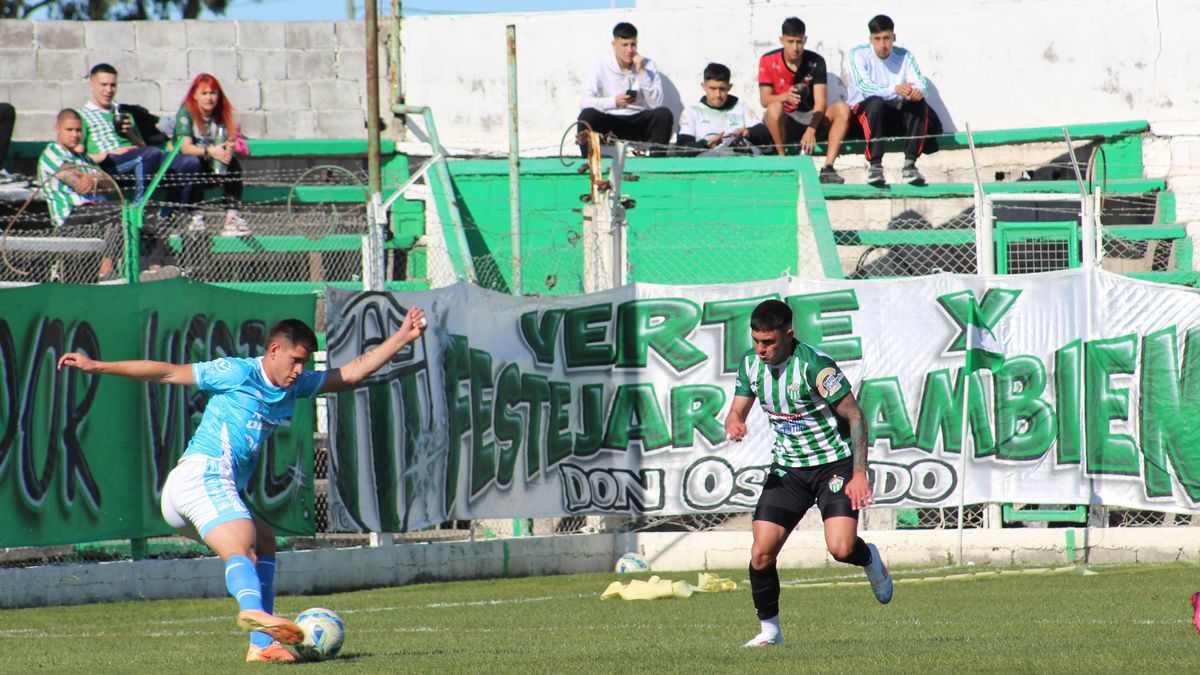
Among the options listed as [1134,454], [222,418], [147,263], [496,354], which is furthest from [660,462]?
[222,418]

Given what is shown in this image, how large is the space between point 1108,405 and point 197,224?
946 cm

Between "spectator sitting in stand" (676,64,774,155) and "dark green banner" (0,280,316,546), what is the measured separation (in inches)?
350

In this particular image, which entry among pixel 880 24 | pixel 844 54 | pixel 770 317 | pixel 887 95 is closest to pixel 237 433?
pixel 770 317

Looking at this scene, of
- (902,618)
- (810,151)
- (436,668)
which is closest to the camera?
(436,668)

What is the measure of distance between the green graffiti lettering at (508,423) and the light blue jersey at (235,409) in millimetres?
7160

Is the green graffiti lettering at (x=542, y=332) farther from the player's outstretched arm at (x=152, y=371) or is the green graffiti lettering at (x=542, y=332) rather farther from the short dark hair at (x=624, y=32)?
the player's outstretched arm at (x=152, y=371)

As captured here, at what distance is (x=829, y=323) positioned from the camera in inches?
649

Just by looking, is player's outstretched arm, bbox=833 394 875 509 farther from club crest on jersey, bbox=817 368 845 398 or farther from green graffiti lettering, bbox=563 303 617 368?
green graffiti lettering, bbox=563 303 617 368

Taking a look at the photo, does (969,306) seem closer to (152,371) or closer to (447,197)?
(447,197)

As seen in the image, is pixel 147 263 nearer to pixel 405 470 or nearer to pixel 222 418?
pixel 405 470

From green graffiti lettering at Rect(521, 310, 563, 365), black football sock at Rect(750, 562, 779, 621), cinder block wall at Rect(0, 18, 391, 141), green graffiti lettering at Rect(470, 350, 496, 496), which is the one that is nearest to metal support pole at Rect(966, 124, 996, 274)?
green graffiti lettering at Rect(521, 310, 563, 365)

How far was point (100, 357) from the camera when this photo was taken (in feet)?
43.0

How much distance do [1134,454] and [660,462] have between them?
4485 mm

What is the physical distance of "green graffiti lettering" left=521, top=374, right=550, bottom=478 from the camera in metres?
16.4
